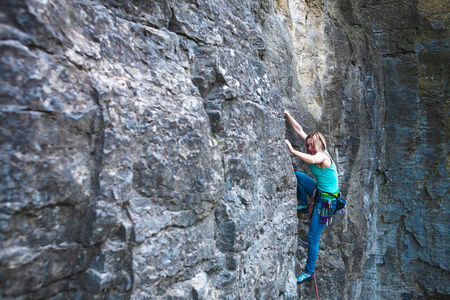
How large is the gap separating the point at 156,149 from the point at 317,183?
3.03 meters

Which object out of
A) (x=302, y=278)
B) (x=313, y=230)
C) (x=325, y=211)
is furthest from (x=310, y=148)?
(x=302, y=278)

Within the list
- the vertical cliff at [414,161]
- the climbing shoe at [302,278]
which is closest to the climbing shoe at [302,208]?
the climbing shoe at [302,278]

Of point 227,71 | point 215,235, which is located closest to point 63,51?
point 227,71

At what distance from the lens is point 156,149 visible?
2260 mm

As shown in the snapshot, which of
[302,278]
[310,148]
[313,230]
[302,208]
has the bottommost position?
[302,278]

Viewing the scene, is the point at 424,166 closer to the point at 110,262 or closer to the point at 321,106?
the point at 321,106

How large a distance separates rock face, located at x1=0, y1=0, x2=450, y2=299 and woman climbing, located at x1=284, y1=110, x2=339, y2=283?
25cm

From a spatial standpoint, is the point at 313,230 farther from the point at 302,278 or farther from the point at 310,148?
the point at 310,148

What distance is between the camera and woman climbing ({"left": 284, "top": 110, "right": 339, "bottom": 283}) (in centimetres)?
446

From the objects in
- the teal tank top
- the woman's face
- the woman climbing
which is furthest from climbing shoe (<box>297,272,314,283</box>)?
the woman's face

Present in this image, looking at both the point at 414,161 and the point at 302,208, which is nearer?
the point at 302,208

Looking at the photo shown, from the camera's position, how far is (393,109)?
8164 millimetres

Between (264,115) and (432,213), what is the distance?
6858 mm

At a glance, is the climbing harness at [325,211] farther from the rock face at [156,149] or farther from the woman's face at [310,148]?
the woman's face at [310,148]
